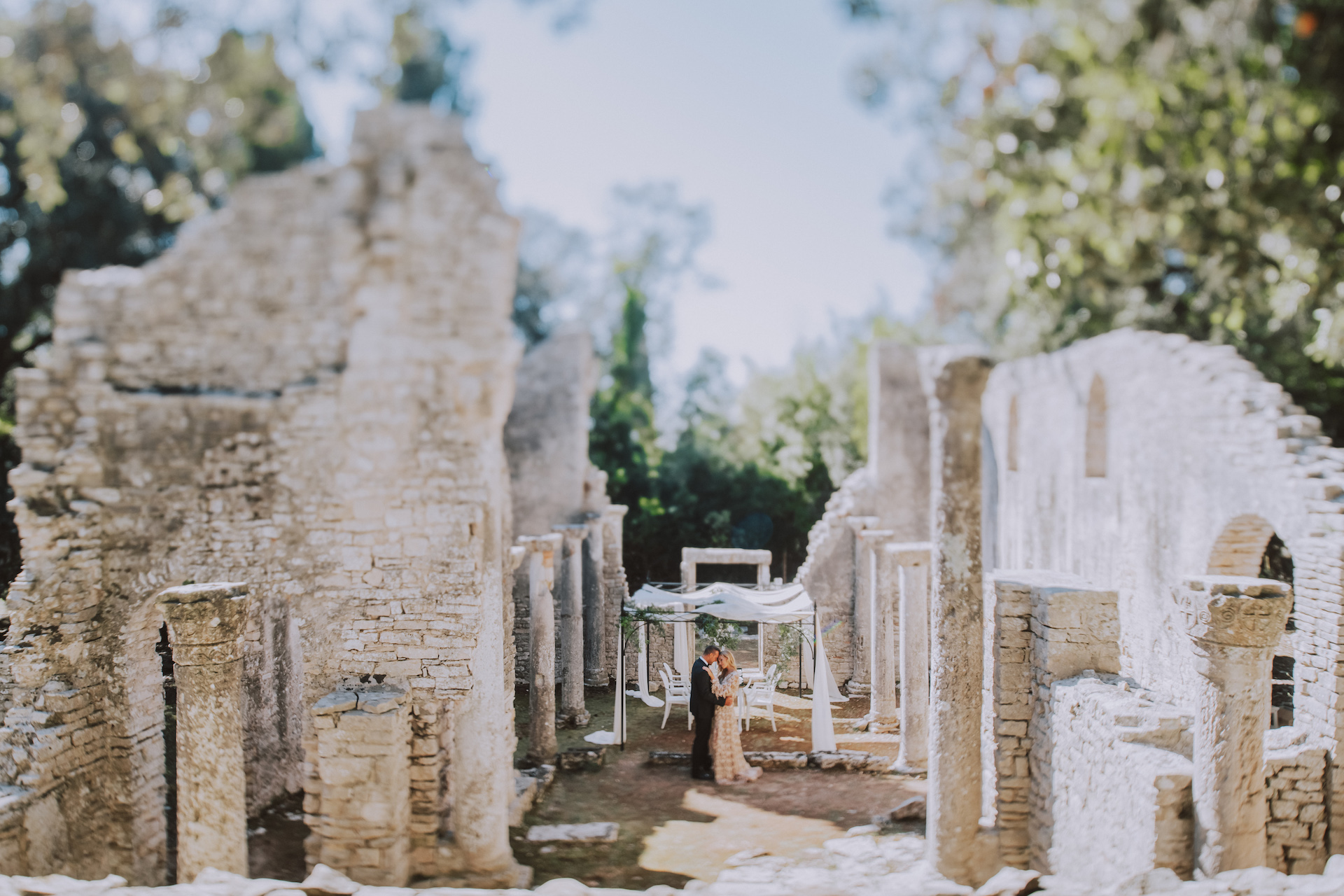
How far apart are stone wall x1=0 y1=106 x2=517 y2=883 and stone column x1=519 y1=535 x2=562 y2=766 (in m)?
4.08

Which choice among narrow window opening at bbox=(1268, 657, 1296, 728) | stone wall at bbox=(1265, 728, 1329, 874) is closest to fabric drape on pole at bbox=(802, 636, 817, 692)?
narrow window opening at bbox=(1268, 657, 1296, 728)

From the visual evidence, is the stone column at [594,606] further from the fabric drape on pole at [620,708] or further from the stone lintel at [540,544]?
the stone lintel at [540,544]

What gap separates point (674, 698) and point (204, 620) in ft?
29.0

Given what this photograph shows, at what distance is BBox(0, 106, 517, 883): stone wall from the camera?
6062 millimetres

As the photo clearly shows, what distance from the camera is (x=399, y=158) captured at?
599cm

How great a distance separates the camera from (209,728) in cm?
551

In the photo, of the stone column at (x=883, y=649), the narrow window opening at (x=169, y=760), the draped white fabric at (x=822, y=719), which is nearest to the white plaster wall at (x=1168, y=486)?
the stone column at (x=883, y=649)

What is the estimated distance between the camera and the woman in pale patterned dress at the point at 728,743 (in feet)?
33.1

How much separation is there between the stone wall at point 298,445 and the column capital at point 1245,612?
462 centimetres

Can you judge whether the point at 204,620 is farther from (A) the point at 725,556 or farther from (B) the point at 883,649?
(A) the point at 725,556

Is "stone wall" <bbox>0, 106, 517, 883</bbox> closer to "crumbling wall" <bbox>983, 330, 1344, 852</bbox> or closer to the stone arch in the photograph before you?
"crumbling wall" <bbox>983, 330, 1344, 852</bbox>

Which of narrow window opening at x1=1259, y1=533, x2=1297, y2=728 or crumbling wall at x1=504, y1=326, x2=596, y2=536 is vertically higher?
crumbling wall at x1=504, y1=326, x2=596, y2=536

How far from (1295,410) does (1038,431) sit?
6243 millimetres

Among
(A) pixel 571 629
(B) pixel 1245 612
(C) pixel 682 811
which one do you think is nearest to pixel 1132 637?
(C) pixel 682 811
